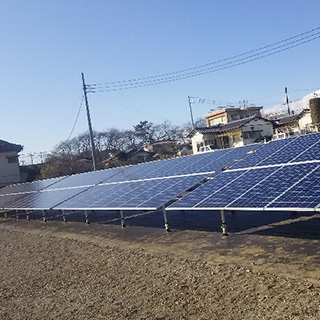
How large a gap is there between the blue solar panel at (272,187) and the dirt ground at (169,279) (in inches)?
43.2

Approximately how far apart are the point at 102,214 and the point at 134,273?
425 inches

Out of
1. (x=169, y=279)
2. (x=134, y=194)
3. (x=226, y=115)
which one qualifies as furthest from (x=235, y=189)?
(x=226, y=115)

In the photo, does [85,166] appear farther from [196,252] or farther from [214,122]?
[196,252]

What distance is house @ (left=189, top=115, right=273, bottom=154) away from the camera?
54156 mm

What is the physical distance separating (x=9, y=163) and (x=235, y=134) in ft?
114

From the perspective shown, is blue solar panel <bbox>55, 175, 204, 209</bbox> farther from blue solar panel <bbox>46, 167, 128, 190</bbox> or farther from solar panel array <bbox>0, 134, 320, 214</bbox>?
blue solar panel <bbox>46, 167, 128, 190</bbox>

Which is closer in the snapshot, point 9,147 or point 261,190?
point 261,190

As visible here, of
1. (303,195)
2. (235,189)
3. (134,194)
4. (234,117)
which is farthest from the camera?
(234,117)

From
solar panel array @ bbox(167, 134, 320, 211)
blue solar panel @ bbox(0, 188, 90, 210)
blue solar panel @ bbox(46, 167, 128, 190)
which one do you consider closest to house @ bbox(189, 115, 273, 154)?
blue solar panel @ bbox(46, 167, 128, 190)

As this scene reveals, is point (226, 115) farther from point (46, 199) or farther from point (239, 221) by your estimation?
point (239, 221)

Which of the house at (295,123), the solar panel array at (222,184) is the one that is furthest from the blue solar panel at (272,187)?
the house at (295,123)

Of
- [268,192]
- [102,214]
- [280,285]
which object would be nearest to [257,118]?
[102,214]

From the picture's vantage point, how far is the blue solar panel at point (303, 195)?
802 cm

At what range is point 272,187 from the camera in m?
9.70
